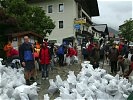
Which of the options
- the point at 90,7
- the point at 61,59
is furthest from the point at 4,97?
the point at 90,7

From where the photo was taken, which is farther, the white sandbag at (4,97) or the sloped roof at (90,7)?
the sloped roof at (90,7)

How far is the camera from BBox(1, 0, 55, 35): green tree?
2495 centimetres

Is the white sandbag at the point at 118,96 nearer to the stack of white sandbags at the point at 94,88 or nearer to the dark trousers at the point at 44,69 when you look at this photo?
the stack of white sandbags at the point at 94,88

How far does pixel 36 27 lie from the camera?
2683 cm

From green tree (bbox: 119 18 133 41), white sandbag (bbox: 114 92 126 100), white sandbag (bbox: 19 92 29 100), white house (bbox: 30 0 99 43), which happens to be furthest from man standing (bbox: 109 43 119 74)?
green tree (bbox: 119 18 133 41)

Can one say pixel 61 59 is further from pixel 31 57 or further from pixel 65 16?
pixel 65 16

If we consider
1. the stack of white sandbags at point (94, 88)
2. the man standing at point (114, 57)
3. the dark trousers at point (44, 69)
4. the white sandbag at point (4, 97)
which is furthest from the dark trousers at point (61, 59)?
the white sandbag at point (4, 97)

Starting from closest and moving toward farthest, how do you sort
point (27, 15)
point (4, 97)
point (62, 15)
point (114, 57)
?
point (4, 97) → point (114, 57) → point (27, 15) → point (62, 15)

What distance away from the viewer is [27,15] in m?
26.2

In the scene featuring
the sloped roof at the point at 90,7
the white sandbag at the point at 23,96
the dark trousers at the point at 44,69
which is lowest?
the white sandbag at the point at 23,96

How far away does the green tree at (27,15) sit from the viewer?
24.9 metres

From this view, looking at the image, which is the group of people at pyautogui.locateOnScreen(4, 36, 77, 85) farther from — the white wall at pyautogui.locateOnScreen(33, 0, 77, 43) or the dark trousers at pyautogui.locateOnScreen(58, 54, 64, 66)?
the white wall at pyautogui.locateOnScreen(33, 0, 77, 43)

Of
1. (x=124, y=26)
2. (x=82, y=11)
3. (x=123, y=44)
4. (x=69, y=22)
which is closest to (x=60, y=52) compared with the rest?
(x=123, y=44)

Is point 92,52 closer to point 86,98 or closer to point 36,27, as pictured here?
point 86,98
